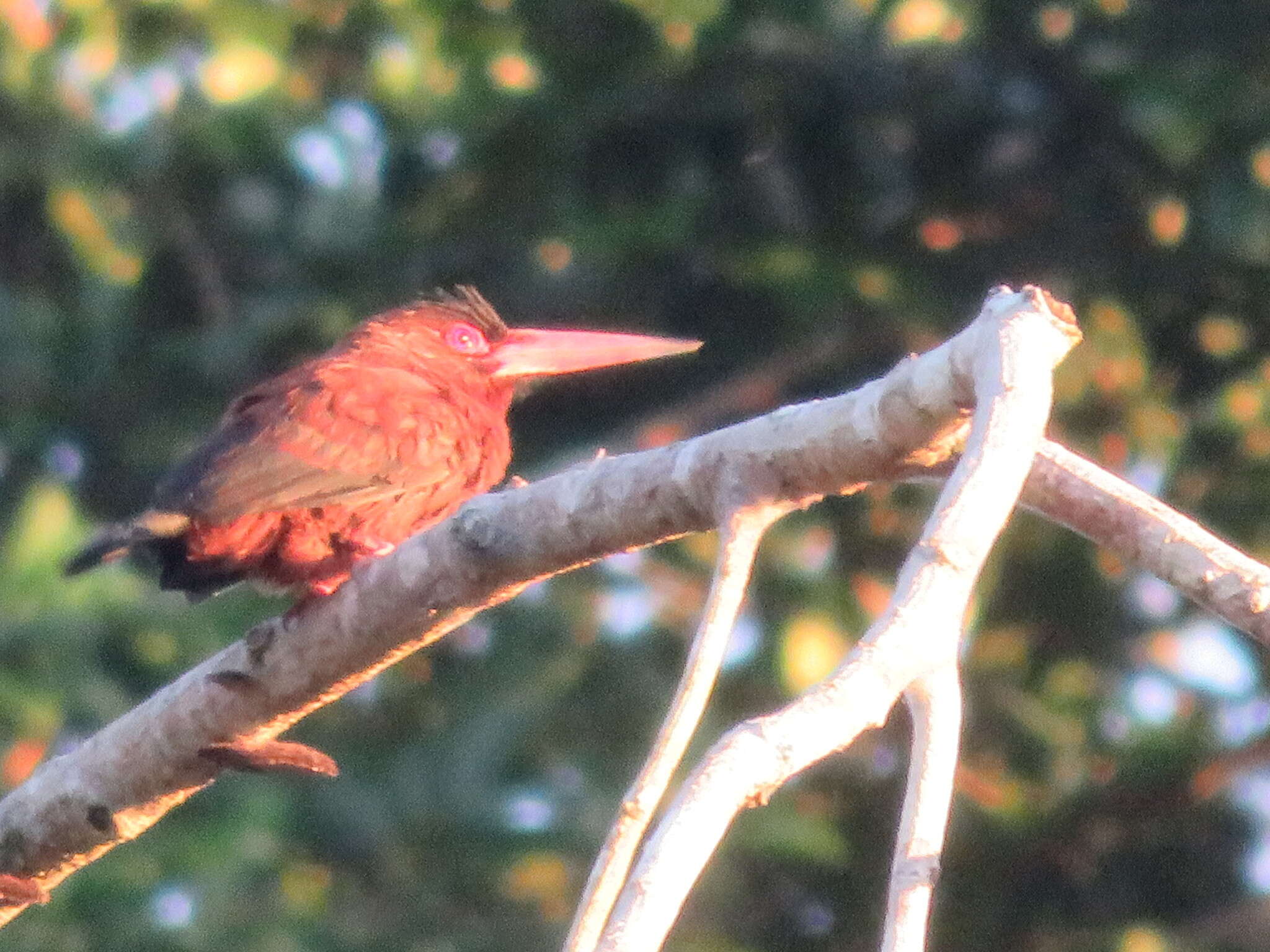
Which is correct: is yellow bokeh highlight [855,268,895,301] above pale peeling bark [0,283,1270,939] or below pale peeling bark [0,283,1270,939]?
above

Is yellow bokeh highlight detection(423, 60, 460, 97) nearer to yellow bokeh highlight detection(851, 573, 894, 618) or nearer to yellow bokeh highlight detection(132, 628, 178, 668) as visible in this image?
yellow bokeh highlight detection(132, 628, 178, 668)

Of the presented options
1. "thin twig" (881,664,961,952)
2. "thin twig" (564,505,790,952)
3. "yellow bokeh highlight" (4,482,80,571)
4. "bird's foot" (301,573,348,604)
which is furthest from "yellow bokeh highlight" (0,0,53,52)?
"thin twig" (881,664,961,952)

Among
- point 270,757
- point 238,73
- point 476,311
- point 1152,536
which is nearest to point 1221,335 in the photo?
point 476,311

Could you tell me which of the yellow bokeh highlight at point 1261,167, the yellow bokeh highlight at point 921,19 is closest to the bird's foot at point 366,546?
the yellow bokeh highlight at point 921,19

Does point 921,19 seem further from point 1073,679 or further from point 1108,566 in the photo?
point 1073,679

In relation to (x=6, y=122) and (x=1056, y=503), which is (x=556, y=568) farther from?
(x=6, y=122)

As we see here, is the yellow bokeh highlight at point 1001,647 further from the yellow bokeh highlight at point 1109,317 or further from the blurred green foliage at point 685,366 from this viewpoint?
the yellow bokeh highlight at point 1109,317
